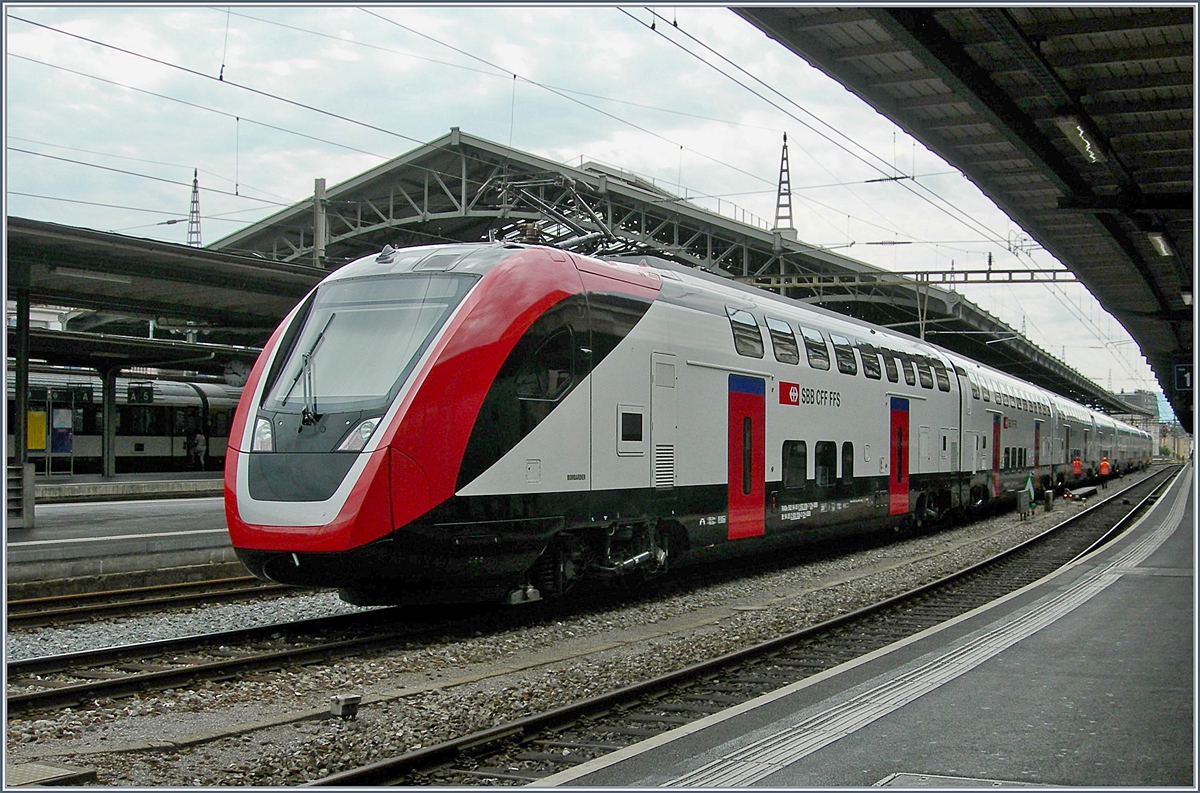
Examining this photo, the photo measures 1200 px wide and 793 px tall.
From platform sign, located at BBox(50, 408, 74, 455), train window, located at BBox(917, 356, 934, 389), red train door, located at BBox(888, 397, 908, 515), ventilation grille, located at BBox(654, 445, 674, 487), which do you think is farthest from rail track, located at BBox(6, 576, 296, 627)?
platform sign, located at BBox(50, 408, 74, 455)

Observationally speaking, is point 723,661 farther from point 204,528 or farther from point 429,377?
point 204,528

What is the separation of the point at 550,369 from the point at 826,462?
6.98 metres

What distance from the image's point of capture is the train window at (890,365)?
18.7m

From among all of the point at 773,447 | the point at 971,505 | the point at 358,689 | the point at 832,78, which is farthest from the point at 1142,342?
the point at 358,689

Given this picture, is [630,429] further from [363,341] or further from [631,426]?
[363,341]

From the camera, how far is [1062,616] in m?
11.1

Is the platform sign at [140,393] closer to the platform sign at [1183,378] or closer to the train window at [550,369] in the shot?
the train window at [550,369]

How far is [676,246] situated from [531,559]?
28.6 meters

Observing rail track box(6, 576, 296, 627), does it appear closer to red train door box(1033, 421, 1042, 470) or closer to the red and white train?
the red and white train

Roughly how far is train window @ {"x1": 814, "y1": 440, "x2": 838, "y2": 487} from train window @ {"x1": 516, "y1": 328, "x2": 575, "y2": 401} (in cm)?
622

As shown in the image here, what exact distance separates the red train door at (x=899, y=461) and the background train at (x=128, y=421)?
22.7 metres

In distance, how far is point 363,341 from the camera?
9.74 m

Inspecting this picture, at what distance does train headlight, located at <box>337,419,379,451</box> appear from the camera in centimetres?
906

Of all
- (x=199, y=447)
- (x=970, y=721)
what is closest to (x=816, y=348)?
(x=970, y=721)
